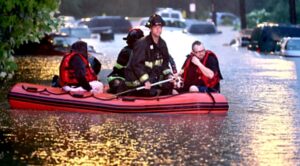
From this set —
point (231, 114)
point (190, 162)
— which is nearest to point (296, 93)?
point (231, 114)

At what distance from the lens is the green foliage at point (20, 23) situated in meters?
24.5

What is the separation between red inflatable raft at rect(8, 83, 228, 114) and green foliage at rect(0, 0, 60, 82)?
6957 millimetres

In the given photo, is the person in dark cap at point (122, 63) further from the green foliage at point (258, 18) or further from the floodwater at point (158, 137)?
the green foliage at point (258, 18)

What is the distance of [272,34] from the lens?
153ft

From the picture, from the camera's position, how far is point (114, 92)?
18.1 m

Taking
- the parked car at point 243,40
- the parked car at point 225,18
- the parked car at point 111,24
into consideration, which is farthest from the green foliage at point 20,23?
the parked car at point 225,18

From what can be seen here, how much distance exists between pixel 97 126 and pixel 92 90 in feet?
6.58

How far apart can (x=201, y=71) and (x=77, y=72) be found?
80.6 inches

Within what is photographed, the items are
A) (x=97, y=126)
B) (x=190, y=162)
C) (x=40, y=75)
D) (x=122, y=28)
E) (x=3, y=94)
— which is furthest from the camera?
(x=122, y=28)

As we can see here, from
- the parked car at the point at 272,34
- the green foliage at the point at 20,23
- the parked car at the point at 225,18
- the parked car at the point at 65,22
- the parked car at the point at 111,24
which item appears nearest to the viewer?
the green foliage at the point at 20,23

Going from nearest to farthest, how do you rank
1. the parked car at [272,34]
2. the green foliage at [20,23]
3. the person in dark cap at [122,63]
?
1. the person in dark cap at [122,63]
2. the green foliage at [20,23]
3. the parked car at [272,34]

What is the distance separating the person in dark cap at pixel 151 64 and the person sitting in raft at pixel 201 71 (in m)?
0.33

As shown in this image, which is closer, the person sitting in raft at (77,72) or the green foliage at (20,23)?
the person sitting in raft at (77,72)

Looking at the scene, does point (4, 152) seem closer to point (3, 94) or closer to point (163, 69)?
point (163, 69)
